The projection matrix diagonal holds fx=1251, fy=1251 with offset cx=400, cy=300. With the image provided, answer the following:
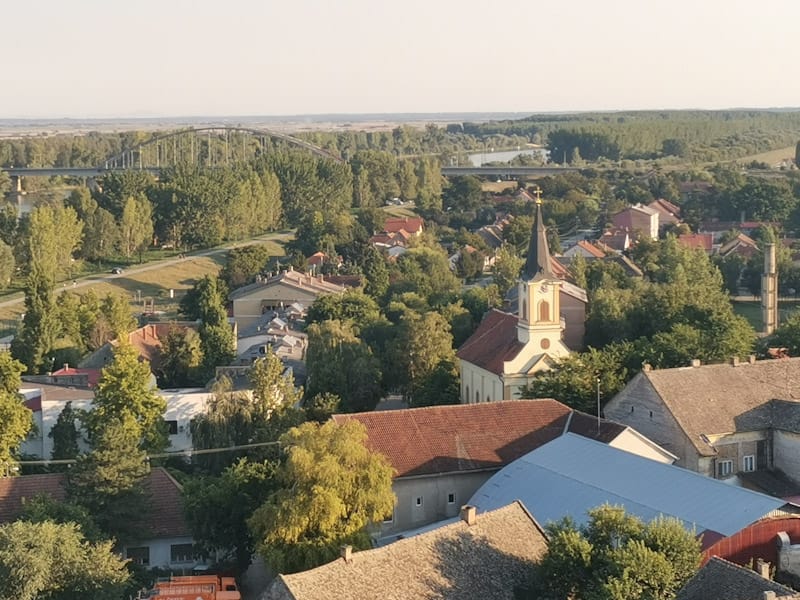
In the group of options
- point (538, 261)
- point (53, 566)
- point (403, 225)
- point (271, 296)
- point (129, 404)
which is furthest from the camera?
point (403, 225)

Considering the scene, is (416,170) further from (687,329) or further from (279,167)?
(687,329)

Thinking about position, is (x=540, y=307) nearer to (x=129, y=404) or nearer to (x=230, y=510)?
(x=129, y=404)

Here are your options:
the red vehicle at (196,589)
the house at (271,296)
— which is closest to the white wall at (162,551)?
the red vehicle at (196,589)

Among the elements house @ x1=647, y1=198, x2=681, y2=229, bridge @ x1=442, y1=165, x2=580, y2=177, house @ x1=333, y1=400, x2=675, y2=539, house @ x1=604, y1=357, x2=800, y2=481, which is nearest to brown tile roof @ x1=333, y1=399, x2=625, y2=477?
house @ x1=333, y1=400, x2=675, y2=539

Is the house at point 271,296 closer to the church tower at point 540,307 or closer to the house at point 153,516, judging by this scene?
the church tower at point 540,307

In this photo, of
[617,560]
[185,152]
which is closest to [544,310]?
[617,560]

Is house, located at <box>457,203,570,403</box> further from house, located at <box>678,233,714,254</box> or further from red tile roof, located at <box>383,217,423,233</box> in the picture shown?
red tile roof, located at <box>383,217,423,233</box>

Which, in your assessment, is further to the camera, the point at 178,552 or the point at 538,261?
the point at 538,261
